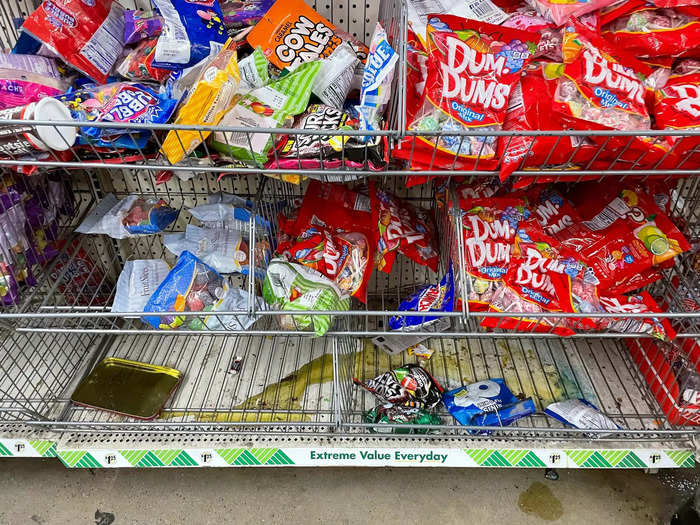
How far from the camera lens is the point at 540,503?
1.49 m

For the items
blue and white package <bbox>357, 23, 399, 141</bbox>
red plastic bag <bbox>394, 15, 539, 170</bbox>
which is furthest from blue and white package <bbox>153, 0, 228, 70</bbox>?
red plastic bag <bbox>394, 15, 539, 170</bbox>

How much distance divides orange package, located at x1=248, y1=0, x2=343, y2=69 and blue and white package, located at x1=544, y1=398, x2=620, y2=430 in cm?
119

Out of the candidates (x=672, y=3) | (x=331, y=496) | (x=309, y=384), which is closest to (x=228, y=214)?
(x=309, y=384)

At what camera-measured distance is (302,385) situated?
1578 millimetres

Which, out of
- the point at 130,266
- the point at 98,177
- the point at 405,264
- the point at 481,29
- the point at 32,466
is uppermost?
the point at 481,29

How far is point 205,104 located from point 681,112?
931 millimetres

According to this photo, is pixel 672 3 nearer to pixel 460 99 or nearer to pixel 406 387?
pixel 460 99

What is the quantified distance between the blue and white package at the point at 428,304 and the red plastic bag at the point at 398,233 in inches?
3.6

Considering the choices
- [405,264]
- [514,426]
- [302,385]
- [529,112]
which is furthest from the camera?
[405,264]

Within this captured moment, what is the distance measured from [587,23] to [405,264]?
3.25 feet

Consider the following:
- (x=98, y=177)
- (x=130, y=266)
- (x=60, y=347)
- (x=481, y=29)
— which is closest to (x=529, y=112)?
(x=481, y=29)

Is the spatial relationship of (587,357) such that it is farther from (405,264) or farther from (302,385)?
(302,385)

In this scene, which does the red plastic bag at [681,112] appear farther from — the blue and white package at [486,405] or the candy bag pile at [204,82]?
the blue and white package at [486,405]

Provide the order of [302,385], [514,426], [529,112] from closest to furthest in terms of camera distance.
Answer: [529,112] < [514,426] < [302,385]
